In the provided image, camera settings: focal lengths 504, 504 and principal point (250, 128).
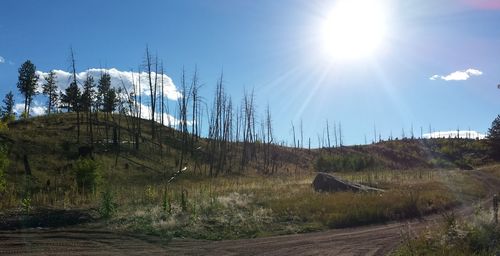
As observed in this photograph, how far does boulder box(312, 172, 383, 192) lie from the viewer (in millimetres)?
29311

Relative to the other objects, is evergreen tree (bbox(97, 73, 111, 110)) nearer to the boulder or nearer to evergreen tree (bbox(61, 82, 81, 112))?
evergreen tree (bbox(61, 82, 81, 112))

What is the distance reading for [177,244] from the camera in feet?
47.9

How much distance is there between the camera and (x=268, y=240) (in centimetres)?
1567

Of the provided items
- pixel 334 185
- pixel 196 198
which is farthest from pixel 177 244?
pixel 334 185

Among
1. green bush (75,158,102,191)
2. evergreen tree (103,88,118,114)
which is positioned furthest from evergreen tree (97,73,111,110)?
green bush (75,158,102,191)

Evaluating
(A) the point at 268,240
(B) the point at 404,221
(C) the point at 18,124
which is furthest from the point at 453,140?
(A) the point at 268,240

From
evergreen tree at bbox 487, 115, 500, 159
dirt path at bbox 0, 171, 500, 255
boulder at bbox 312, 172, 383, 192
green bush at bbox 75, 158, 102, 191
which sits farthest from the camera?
evergreen tree at bbox 487, 115, 500, 159

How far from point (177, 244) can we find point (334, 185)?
1736 cm

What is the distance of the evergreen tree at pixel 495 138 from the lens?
6850 centimetres

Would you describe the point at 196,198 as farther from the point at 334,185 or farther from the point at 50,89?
the point at 50,89

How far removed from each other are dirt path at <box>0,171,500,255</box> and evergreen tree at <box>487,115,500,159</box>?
5937 cm

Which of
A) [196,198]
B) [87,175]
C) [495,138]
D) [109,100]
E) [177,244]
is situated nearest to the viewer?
[177,244]

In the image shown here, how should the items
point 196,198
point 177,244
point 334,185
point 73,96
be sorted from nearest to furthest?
point 177,244
point 196,198
point 334,185
point 73,96

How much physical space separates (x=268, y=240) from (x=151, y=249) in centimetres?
380
